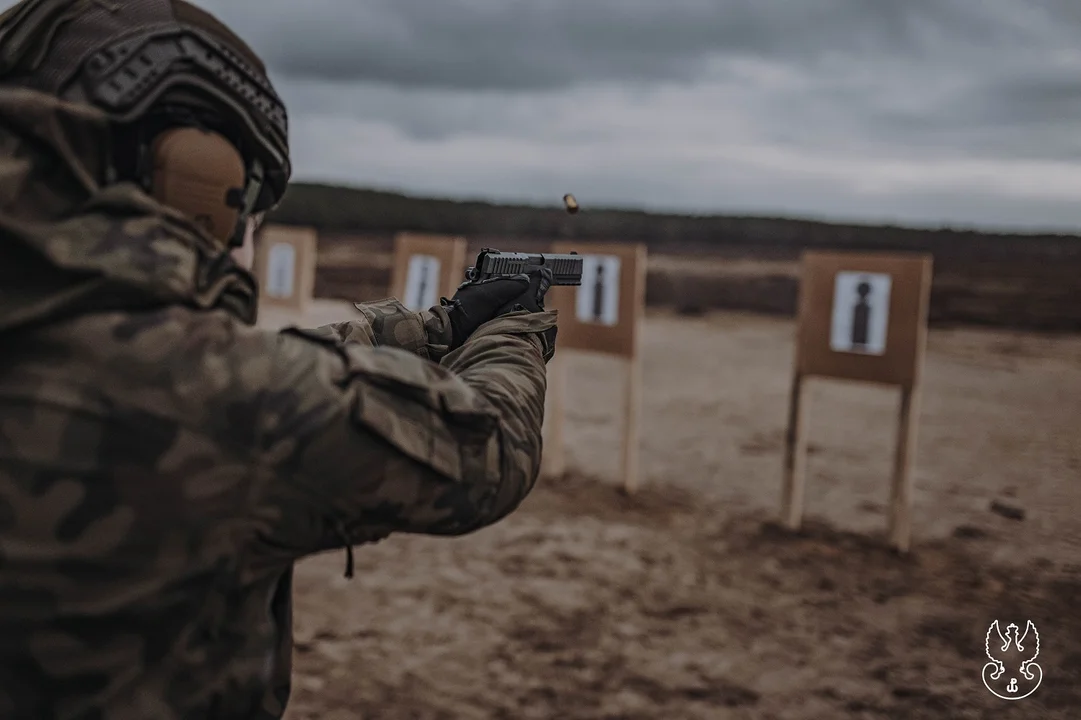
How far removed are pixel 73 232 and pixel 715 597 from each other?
3.07 meters

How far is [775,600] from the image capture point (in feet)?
11.3

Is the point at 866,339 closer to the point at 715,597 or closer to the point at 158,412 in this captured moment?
the point at 715,597

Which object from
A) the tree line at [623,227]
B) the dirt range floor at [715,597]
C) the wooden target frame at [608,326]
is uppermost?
the tree line at [623,227]

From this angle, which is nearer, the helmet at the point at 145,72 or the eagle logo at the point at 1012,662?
the helmet at the point at 145,72

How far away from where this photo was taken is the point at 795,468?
4258 mm

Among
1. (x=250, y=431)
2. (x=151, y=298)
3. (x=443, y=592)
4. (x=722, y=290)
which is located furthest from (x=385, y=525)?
(x=722, y=290)

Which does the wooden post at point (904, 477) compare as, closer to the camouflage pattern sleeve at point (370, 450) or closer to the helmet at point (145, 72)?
the camouflage pattern sleeve at point (370, 450)

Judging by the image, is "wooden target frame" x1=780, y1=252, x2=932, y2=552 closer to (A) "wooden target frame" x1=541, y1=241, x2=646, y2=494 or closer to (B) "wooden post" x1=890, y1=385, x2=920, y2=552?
(B) "wooden post" x1=890, y1=385, x2=920, y2=552

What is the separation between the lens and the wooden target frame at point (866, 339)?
404 centimetres

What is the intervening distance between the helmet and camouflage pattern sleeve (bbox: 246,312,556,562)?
218 mm

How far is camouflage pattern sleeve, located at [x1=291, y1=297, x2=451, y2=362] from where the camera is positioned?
1.29m

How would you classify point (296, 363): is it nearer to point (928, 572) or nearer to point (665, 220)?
point (928, 572)

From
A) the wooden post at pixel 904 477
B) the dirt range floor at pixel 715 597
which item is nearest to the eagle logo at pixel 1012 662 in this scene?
the dirt range floor at pixel 715 597

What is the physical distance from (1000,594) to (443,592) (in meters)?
2.20
